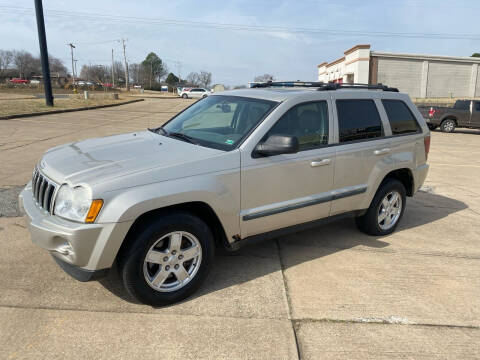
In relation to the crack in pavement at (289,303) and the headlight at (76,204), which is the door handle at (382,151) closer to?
the crack in pavement at (289,303)

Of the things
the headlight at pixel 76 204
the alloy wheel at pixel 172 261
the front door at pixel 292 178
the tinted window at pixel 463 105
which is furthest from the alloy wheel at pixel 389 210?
the tinted window at pixel 463 105

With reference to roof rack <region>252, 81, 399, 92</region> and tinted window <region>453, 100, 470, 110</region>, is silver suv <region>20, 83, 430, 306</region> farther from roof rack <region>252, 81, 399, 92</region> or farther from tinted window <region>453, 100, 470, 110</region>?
tinted window <region>453, 100, 470, 110</region>

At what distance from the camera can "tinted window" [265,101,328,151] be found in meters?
3.88

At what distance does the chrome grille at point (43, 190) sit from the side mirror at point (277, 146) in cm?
173

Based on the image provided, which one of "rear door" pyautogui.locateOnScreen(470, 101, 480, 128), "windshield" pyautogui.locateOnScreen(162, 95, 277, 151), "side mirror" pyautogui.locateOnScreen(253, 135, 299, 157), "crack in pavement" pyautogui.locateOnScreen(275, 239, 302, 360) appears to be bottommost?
"crack in pavement" pyautogui.locateOnScreen(275, 239, 302, 360)

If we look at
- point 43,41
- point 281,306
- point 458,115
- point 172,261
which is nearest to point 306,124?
point 281,306

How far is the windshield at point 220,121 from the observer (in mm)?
3779

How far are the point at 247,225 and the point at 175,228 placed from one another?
2.44ft

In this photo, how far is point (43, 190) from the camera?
3.35 m

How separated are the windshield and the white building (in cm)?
4010

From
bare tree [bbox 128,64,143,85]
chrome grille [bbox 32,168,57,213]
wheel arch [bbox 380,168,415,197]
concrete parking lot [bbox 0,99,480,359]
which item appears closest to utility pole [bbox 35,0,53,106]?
concrete parking lot [bbox 0,99,480,359]

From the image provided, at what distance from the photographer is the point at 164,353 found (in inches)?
108

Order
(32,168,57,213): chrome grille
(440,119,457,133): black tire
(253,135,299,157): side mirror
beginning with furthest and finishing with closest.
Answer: (440,119,457,133): black tire → (253,135,299,157): side mirror → (32,168,57,213): chrome grille

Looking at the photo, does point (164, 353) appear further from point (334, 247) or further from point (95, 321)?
point (334, 247)
